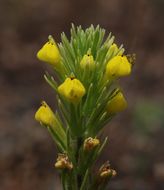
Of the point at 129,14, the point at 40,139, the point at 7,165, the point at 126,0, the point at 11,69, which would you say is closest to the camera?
the point at 7,165

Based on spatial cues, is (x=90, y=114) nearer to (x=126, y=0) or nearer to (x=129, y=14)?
(x=129, y=14)

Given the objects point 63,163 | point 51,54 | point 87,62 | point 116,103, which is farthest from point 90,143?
point 51,54

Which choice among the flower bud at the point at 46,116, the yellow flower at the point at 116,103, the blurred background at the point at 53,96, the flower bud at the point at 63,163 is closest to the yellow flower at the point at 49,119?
the flower bud at the point at 46,116

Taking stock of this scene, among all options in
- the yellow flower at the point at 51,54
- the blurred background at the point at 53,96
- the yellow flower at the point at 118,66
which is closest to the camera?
the yellow flower at the point at 118,66

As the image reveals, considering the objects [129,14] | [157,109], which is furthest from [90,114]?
[129,14]

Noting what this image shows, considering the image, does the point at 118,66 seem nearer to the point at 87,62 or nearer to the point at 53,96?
the point at 87,62

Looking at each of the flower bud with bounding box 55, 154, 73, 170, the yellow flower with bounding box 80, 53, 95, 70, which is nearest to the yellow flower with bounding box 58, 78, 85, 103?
the yellow flower with bounding box 80, 53, 95, 70

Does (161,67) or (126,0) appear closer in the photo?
(161,67)

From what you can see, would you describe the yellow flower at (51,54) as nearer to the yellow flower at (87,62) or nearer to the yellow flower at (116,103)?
the yellow flower at (87,62)
